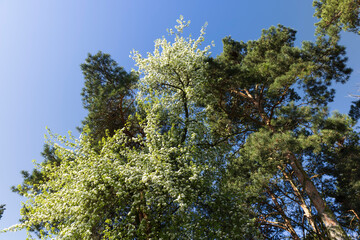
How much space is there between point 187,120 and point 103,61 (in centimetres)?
660

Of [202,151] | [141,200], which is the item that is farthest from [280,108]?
[141,200]

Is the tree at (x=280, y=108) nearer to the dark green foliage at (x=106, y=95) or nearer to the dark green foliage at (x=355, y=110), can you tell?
the dark green foliage at (x=355, y=110)

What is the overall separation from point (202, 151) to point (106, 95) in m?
5.72

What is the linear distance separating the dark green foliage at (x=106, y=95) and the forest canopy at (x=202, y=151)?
7 cm

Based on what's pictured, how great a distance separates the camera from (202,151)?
1029 centimetres

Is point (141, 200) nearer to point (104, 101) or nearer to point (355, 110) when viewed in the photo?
point (104, 101)

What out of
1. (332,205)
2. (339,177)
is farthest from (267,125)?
(332,205)

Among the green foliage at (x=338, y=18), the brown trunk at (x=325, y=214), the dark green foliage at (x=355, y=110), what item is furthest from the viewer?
the dark green foliage at (x=355, y=110)

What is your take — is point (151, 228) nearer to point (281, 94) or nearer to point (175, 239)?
point (175, 239)

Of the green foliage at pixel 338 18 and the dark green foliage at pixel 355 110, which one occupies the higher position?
the green foliage at pixel 338 18

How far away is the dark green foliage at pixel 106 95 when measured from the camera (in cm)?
1127

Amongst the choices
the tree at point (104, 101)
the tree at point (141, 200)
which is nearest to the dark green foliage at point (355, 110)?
the tree at point (141, 200)

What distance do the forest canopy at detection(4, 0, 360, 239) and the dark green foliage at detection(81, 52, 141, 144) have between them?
0.07 meters

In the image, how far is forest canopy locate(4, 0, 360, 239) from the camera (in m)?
7.52
